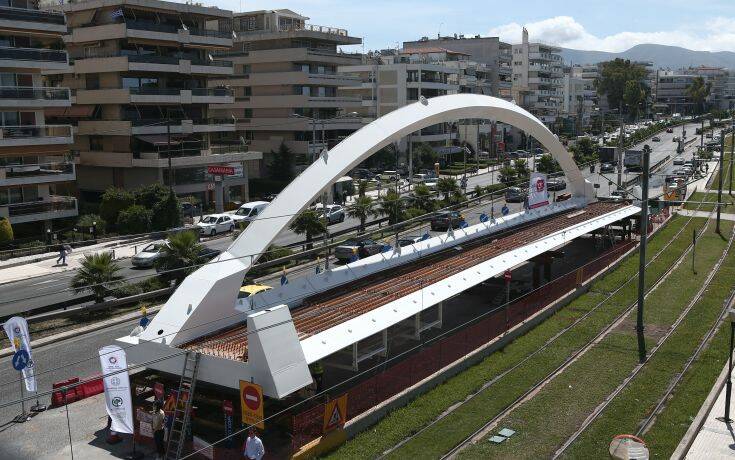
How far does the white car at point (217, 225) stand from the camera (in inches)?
1784

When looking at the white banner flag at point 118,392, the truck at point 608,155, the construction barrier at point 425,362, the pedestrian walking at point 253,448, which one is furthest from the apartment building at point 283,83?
the pedestrian walking at point 253,448

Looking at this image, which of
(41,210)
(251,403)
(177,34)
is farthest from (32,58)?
(251,403)

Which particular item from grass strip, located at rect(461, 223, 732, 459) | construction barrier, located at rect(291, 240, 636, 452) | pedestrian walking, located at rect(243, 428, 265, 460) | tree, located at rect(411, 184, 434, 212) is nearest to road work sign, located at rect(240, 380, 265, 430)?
pedestrian walking, located at rect(243, 428, 265, 460)

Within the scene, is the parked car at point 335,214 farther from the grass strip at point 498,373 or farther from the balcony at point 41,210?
the grass strip at point 498,373

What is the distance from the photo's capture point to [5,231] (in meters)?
40.1

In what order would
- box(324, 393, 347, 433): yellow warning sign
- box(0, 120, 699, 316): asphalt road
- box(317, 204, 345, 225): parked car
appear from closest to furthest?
box(324, 393, 347, 433): yellow warning sign
box(0, 120, 699, 316): asphalt road
box(317, 204, 345, 225): parked car

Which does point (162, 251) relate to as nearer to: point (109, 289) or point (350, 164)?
point (109, 289)

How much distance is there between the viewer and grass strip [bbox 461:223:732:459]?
17.2m

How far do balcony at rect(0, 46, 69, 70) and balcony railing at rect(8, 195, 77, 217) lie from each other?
27.3 feet

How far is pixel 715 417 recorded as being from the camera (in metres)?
19.5

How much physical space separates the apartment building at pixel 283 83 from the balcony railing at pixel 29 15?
80.4ft

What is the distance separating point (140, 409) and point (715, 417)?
14833 mm

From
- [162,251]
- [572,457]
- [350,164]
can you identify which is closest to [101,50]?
[162,251]

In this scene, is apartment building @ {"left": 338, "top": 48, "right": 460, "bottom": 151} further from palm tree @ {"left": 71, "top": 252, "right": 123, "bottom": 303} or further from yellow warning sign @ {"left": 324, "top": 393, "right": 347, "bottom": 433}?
yellow warning sign @ {"left": 324, "top": 393, "right": 347, "bottom": 433}
